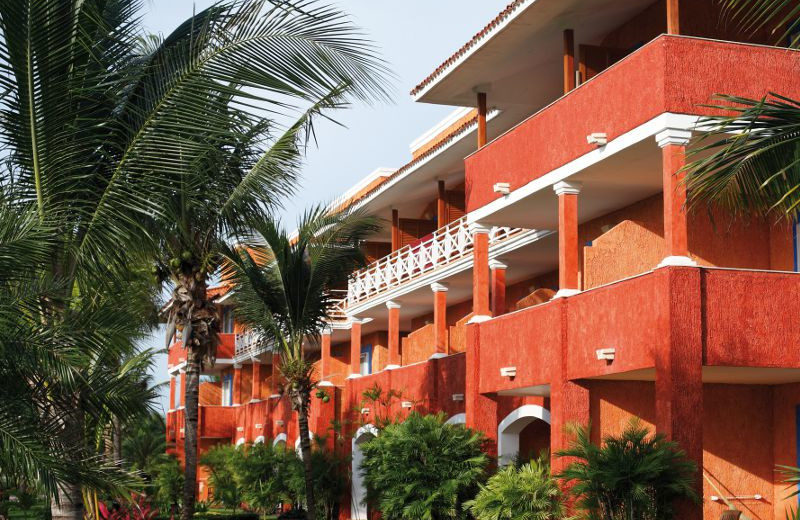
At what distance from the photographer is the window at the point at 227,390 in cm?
5446

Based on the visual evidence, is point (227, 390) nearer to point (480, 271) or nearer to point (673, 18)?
point (480, 271)

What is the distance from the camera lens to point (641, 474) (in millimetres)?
13656

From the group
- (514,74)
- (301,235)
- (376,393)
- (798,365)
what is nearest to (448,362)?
(376,393)

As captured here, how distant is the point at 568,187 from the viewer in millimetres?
17844

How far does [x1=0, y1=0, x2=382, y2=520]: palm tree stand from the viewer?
8656 mm

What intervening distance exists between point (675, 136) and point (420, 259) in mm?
13152

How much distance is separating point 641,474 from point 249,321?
1534 cm

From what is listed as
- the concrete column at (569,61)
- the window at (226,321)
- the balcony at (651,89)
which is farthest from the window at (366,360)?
the concrete column at (569,61)

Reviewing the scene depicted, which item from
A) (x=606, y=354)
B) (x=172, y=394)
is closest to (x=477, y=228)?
(x=606, y=354)

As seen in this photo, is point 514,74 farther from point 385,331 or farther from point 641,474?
point 385,331

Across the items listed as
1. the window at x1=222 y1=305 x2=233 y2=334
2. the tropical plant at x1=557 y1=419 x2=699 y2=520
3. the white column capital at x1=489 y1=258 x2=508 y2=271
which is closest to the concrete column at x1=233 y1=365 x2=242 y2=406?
the window at x1=222 y1=305 x2=233 y2=334

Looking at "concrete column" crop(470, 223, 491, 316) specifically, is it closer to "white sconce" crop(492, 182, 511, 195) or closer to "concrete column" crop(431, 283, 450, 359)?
"white sconce" crop(492, 182, 511, 195)

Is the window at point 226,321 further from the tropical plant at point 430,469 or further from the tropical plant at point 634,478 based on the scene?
the tropical plant at point 634,478

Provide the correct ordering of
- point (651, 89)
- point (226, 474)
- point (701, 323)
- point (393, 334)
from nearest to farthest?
1. point (701, 323)
2. point (651, 89)
3. point (393, 334)
4. point (226, 474)
